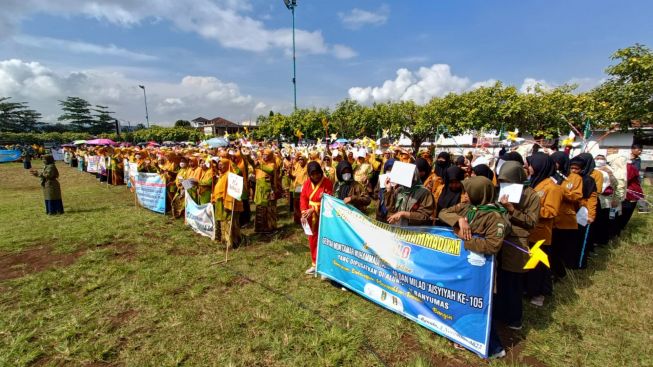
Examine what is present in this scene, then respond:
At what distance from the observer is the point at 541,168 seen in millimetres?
4105

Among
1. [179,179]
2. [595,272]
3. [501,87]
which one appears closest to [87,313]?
[179,179]

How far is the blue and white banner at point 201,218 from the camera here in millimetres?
6703

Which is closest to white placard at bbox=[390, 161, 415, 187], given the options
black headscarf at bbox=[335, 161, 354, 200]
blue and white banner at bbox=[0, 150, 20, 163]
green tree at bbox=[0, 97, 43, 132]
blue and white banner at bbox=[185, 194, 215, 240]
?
black headscarf at bbox=[335, 161, 354, 200]

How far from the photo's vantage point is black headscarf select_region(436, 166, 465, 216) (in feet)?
12.5

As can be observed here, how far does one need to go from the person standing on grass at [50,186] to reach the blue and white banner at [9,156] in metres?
30.5

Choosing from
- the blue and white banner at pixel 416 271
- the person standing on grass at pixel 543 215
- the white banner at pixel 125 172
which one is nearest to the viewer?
the blue and white banner at pixel 416 271

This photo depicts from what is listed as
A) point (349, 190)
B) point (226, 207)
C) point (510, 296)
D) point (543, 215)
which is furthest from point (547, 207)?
point (226, 207)

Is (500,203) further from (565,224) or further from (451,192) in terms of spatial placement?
(565,224)

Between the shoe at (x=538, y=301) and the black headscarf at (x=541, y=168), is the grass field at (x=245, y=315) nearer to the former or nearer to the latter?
the shoe at (x=538, y=301)

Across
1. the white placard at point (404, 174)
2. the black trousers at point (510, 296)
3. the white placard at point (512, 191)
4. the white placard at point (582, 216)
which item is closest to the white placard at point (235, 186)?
the white placard at point (404, 174)

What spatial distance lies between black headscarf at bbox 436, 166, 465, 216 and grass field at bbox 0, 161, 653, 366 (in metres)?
1.59

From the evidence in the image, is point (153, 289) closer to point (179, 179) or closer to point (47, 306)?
point (47, 306)

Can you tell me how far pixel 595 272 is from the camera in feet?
16.4

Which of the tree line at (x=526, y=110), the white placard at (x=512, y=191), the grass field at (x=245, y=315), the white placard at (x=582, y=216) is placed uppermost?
the tree line at (x=526, y=110)
